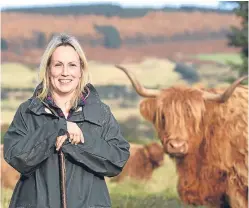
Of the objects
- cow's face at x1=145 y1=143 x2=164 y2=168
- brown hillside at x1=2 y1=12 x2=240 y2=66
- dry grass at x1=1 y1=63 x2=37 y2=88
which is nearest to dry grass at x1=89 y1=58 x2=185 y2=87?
brown hillside at x1=2 y1=12 x2=240 y2=66

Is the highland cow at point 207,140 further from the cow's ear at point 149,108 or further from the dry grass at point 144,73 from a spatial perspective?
the dry grass at point 144,73

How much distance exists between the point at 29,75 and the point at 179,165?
9.28m

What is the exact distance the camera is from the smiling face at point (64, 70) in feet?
14.3

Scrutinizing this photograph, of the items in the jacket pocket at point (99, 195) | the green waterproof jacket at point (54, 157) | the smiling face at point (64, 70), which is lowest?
the jacket pocket at point (99, 195)

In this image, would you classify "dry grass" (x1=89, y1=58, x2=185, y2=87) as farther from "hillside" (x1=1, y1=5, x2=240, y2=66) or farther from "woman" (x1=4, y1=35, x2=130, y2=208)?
"woman" (x1=4, y1=35, x2=130, y2=208)

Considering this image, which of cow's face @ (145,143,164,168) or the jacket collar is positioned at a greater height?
cow's face @ (145,143,164,168)

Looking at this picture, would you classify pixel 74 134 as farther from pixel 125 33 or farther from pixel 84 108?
pixel 125 33

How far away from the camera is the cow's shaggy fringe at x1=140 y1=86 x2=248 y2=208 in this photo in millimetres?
9758

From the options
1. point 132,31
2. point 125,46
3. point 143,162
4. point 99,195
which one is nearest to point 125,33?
point 132,31

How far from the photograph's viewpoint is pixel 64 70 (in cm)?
437

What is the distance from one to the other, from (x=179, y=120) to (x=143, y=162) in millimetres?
3603

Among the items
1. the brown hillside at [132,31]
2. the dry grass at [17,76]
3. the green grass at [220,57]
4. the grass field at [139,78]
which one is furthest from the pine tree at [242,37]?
the dry grass at [17,76]

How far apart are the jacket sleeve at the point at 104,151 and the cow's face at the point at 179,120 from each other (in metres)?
5.33

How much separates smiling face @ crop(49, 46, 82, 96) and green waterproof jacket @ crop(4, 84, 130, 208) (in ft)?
0.43
